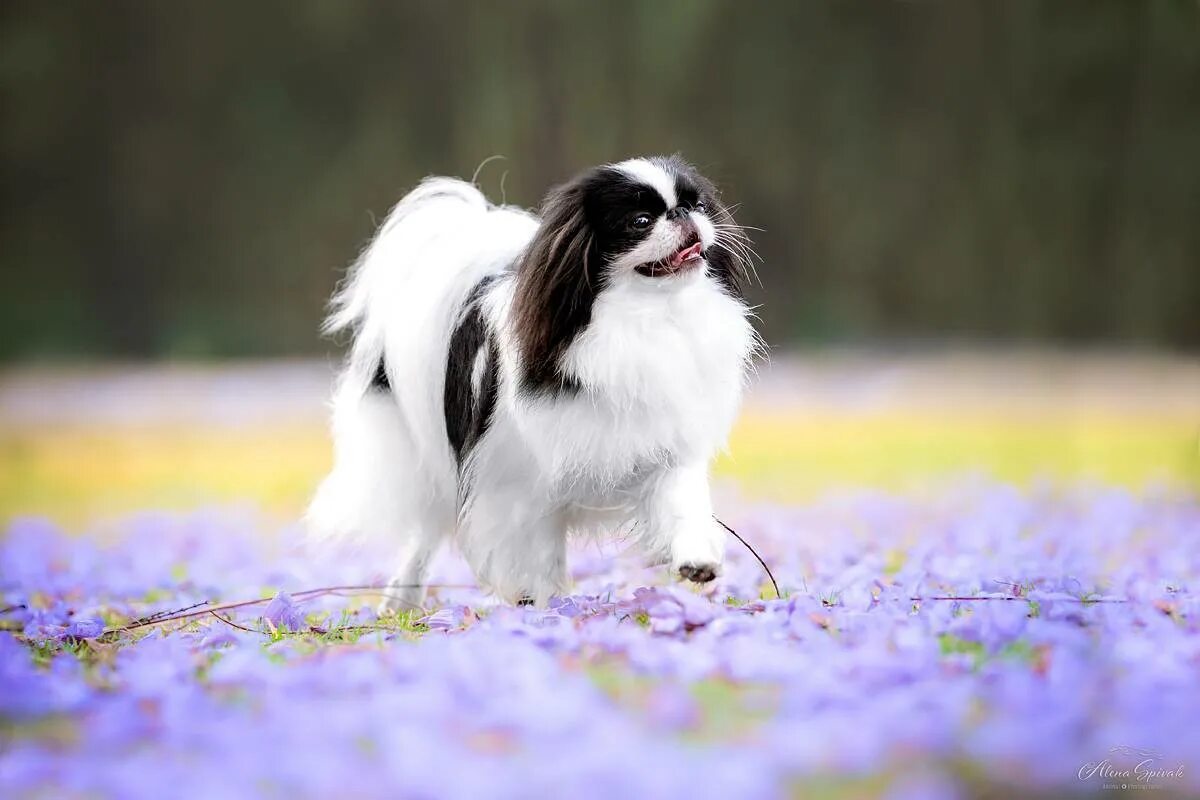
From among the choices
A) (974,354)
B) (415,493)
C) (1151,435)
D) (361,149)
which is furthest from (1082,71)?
(361,149)

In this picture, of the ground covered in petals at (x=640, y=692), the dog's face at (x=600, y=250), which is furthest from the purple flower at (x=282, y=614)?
the dog's face at (x=600, y=250)

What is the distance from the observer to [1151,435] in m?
4.04

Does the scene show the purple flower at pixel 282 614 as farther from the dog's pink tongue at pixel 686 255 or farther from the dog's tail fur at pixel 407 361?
the dog's pink tongue at pixel 686 255

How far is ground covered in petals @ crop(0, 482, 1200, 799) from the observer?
3.72 ft

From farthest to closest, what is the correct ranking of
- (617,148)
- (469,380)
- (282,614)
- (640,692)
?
(617,148)
(469,380)
(282,614)
(640,692)

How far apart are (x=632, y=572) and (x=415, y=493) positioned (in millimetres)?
653

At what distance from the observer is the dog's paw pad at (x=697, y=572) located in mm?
1768

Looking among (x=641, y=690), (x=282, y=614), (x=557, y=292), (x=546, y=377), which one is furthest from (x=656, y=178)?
(x=282, y=614)

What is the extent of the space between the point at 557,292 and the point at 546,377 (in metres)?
0.14

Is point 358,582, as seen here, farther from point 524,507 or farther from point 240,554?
point 524,507

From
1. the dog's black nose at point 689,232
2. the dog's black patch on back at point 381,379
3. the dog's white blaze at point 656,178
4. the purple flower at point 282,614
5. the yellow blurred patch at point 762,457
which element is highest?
the dog's white blaze at point 656,178

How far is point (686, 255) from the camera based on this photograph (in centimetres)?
183

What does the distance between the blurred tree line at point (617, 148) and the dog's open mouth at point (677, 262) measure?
64.7 inches

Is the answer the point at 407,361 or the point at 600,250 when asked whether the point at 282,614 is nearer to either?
the point at 407,361
